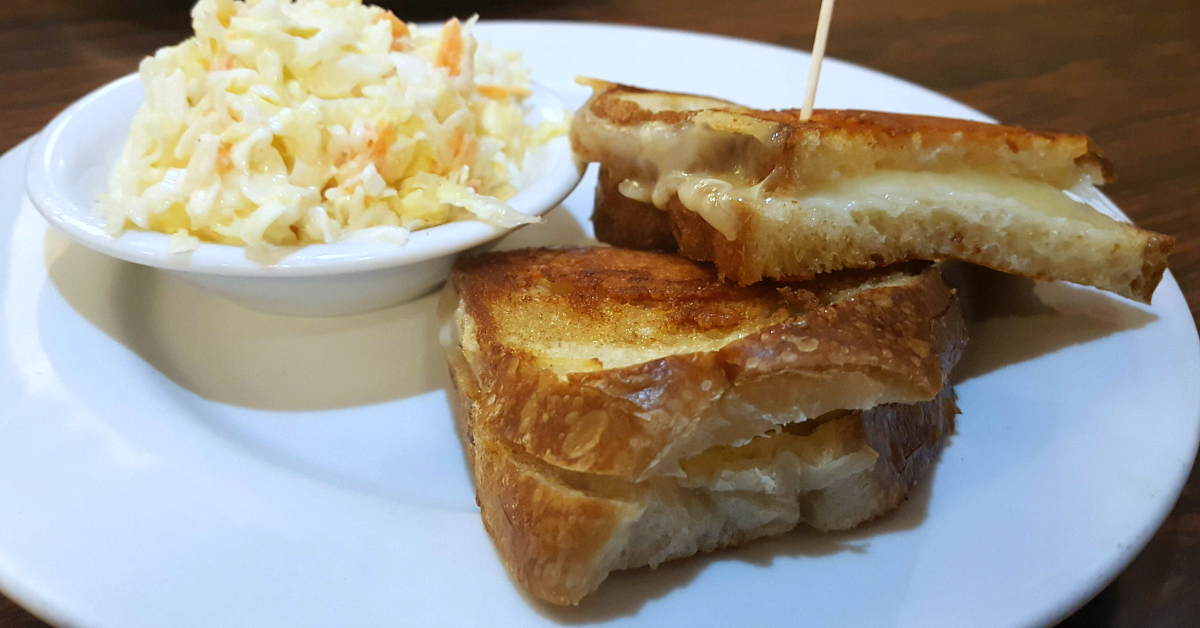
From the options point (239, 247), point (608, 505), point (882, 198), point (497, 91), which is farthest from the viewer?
point (497, 91)

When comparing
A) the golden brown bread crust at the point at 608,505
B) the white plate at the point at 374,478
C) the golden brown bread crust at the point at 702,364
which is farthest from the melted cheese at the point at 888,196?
the golden brown bread crust at the point at 608,505

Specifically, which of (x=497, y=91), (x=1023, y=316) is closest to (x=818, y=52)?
(x=1023, y=316)

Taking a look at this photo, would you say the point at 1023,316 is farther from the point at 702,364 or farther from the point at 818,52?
the point at 702,364

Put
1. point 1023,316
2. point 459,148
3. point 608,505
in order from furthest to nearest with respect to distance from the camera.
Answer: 1. point 459,148
2. point 1023,316
3. point 608,505

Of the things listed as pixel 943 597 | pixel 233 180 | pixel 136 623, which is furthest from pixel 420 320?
pixel 943 597

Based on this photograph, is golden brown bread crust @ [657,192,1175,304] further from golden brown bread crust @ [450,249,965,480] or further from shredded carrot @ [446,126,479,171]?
shredded carrot @ [446,126,479,171]

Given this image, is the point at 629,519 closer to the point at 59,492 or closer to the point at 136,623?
the point at 136,623

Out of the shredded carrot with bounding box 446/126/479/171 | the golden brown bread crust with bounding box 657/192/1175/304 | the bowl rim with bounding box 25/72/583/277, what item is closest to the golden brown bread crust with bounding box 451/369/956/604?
the golden brown bread crust with bounding box 657/192/1175/304
